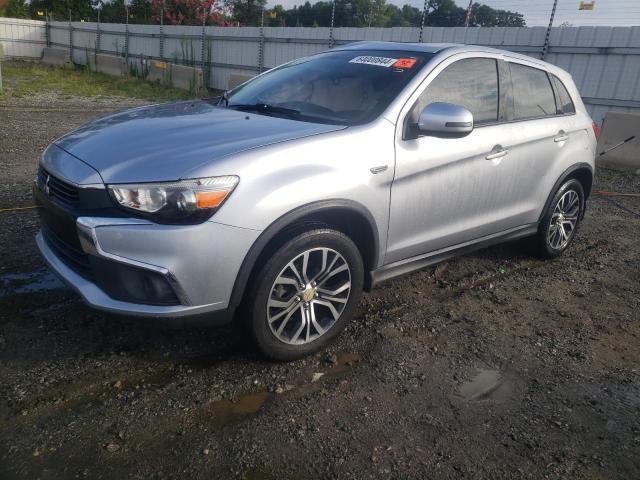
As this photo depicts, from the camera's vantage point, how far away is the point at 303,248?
2.89m

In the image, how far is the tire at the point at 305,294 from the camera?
2.81 m

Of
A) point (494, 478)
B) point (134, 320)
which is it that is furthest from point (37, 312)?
point (494, 478)

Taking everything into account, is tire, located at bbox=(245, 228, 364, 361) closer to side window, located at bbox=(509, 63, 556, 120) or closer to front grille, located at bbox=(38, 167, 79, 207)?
front grille, located at bbox=(38, 167, 79, 207)

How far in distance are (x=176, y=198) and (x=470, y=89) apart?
233cm

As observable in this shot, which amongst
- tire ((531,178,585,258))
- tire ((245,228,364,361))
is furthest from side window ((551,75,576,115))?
tire ((245,228,364,361))

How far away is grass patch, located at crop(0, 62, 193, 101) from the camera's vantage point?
1614 cm

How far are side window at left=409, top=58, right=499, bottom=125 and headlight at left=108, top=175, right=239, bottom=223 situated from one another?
145 centimetres

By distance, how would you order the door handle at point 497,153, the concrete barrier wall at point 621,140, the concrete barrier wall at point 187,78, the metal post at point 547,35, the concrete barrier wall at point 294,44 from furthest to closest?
the concrete barrier wall at point 187,78, the metal post at point 547,35, the concrete barrier wall at point 294,44, the concrete barrier wall at point 621,140, the door handle at point 497,153

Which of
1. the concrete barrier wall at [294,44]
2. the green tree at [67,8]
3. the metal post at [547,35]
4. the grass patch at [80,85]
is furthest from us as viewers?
the green tree at [67,8]

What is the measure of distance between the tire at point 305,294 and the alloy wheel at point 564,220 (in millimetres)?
2460

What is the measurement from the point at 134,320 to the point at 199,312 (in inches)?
12.1

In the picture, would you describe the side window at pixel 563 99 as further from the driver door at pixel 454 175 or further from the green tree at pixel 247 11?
the green tree at pixel 247 11

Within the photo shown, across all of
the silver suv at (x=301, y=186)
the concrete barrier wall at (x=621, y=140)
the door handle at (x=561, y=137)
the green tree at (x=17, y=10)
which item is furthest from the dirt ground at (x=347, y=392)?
the green tree at (x=17, y=10)

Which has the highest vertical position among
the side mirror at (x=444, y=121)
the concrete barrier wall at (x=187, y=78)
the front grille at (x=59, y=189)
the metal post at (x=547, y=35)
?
the metal post at (x=547, y=35)
